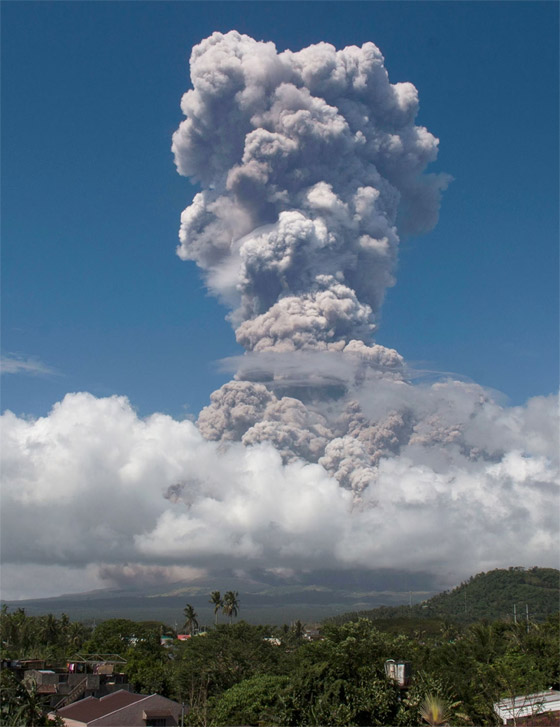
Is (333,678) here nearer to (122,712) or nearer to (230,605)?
(122,712)

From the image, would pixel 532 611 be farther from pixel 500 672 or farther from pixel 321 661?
pixel 321 661

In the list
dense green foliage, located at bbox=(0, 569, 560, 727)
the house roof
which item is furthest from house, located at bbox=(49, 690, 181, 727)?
dense green foliage, located at bbox=(0, 569, 560, 727)

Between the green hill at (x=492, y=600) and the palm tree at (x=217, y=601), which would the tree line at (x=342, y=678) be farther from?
the green hill at (x=492, y=600)

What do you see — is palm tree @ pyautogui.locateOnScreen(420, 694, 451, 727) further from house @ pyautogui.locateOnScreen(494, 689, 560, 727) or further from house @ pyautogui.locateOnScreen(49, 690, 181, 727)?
house @ pyautogui.locateOnScreen(49, 690, 181, 727)

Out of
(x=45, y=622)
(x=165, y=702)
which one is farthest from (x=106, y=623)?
(x=165, y=702)

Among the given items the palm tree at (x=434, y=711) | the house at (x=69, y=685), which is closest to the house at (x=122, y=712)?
the house at (x=69, y=685)
